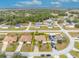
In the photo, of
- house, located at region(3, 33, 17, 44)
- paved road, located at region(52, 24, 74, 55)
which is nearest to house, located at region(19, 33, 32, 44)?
house, located at region(3, 33, 17, 44)

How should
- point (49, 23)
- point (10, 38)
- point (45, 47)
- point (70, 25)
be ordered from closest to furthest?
point (45, 47) → point (10, 38) → point (49, 23) → point (70, 25)

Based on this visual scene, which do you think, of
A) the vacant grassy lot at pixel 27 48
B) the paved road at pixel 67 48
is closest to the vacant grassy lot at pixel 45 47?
the paved road at pixel 67 48

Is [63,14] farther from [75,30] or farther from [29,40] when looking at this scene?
[29,40]

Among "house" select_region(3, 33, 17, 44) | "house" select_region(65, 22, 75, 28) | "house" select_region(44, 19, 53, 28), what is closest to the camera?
"house" select_region(3, 33, 17, 44)

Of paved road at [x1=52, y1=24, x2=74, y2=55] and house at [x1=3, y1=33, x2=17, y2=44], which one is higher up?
house at [x1=3, y1=33, x2=17, y2=44]

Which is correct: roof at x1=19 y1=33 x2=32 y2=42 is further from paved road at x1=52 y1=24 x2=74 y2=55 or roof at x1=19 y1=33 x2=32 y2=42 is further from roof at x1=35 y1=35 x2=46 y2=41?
paved road at x1=52 y1=24 x2=74 y2=55

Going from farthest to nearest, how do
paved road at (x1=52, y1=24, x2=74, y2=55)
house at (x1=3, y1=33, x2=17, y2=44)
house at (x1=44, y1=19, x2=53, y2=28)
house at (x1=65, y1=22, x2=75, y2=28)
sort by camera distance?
house at (x1=65, y1=22, x2=75, y2=28) < house at (x1=44, y1=19, x2=53, y2=28) < house at (x1=3, y1=33, x2=17, y2=44) < paved road at (x1=52, y1=24, x2=74, y2=55)

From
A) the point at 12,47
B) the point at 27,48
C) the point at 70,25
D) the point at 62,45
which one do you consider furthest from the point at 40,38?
the point at 70,25

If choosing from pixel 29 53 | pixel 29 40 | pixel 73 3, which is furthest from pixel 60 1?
pixel 29 53

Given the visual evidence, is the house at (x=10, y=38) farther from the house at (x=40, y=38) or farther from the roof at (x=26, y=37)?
the house at (x=40, y=38)

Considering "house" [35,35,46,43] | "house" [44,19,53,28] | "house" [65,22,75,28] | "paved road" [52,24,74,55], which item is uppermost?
"house" [44,19,53,28]

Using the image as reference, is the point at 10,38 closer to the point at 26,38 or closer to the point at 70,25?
the point at 26,38
